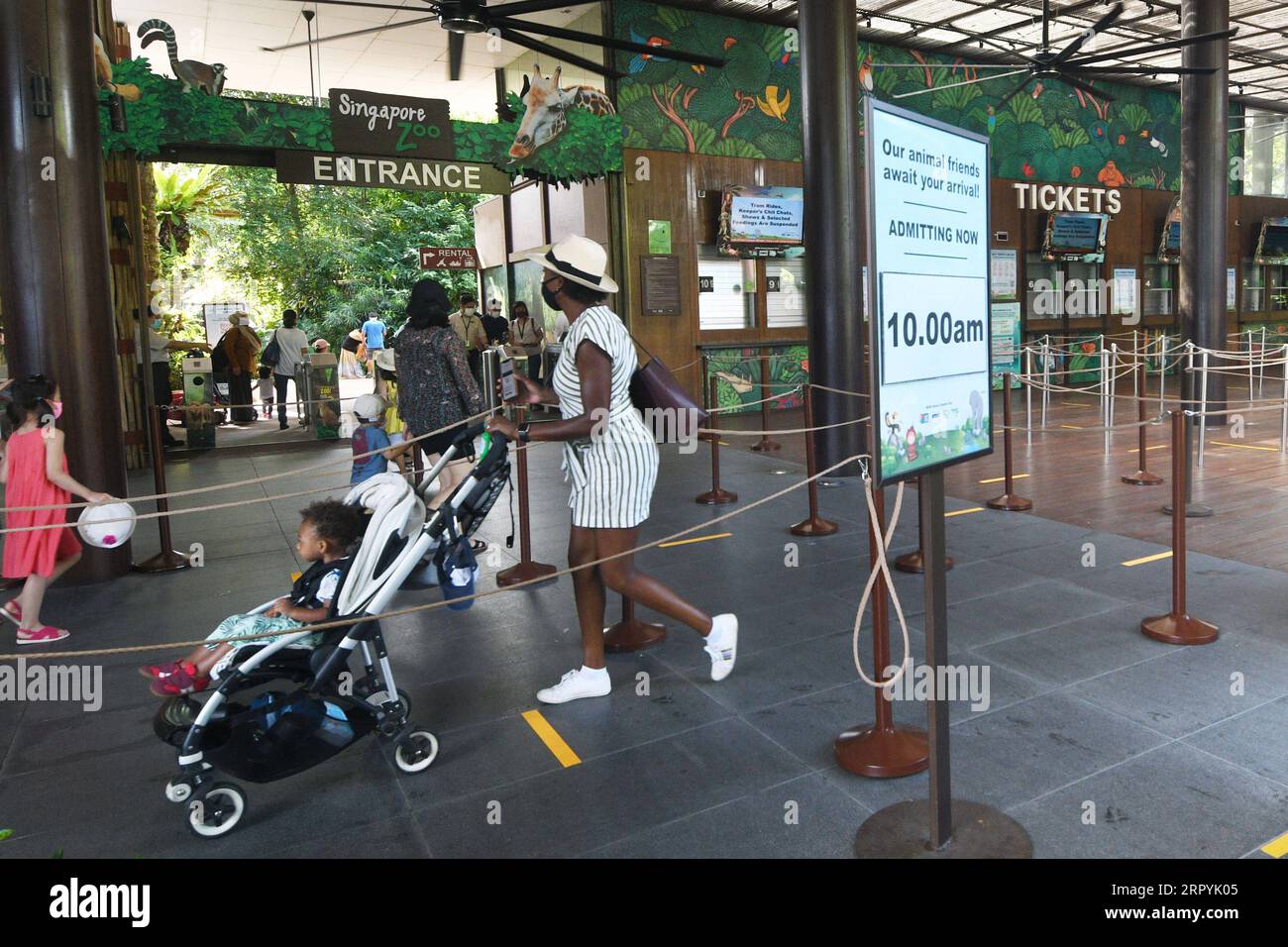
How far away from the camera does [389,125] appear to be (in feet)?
33.3

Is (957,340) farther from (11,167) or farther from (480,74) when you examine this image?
(480,74)

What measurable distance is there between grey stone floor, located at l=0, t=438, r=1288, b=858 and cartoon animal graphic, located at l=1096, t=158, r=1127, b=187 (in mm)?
13285

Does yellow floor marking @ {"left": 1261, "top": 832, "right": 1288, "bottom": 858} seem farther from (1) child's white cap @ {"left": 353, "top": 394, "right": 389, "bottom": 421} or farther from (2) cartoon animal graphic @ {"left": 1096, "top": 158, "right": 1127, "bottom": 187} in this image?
(2) cartoon animal graphic @ {"left": 1096, "top": 158, "right": 1127, "bottom": 187}

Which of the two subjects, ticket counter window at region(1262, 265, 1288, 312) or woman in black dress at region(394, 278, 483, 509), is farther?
ticket counter window at region(1262, 265, 1288, 312)

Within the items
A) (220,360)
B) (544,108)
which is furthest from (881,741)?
(220,360)

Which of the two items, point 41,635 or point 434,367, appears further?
point 434,367

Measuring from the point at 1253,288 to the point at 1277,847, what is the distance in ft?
65.5

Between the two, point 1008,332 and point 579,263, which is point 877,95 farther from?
point 579,263

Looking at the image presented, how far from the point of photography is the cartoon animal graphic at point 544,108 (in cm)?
1088

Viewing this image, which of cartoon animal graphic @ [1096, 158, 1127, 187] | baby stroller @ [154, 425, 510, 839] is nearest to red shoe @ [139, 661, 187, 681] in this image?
baby stroller @ [154, 425, 510, 839]

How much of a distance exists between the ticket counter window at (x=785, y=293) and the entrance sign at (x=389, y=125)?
4.80 meters

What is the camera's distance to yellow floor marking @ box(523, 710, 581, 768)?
307cm

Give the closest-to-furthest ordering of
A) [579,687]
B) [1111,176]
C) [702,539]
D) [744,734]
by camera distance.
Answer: [744,734] → [579,687] → [702,539] → [1111,176]

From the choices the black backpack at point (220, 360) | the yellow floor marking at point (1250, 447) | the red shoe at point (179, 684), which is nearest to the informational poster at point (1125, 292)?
the yellow floor marking at point (1250, 447)
